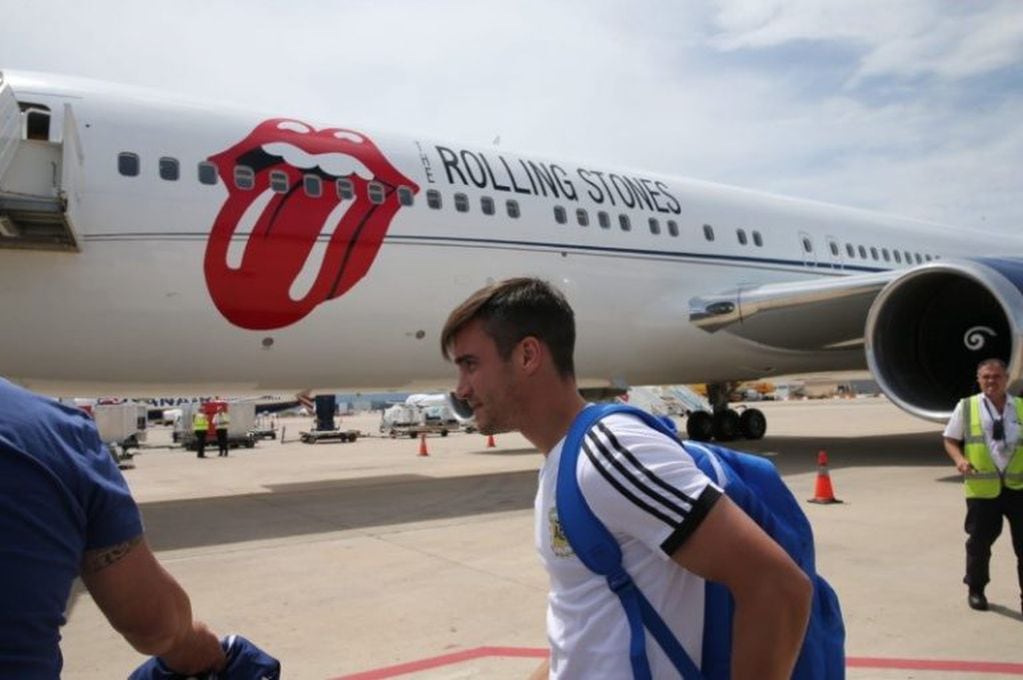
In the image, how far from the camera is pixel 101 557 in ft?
4.74

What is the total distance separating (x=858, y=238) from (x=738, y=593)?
576 inches

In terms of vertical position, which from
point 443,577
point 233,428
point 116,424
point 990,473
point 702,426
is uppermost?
point 990,473

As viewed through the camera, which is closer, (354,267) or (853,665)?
(853,665)

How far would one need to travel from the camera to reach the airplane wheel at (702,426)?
15.9 metres

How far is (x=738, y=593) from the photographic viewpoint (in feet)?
4.43

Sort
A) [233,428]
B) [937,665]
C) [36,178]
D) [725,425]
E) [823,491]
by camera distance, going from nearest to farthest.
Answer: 1. [937,665]
2. [36,178]
3. [823,491]
4. [725,425]
5. [233,428]

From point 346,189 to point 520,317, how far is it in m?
7.22

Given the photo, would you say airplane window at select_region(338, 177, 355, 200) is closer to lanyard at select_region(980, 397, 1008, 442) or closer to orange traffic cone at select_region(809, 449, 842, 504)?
orange traffic cone at select_region(809, 449, 842, 504)

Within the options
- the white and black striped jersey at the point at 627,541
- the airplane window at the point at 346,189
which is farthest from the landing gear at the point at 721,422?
the white and black striped jersey at the point at 627,541

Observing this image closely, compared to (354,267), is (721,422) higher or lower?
lower

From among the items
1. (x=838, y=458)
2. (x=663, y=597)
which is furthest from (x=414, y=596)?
(x=838, y=458)

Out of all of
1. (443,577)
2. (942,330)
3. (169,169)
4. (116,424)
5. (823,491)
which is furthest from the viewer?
(116,424)

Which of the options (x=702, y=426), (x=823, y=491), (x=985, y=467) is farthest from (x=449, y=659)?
(x=702, y=426)

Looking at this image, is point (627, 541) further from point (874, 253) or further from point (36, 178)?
point (874, 253)
